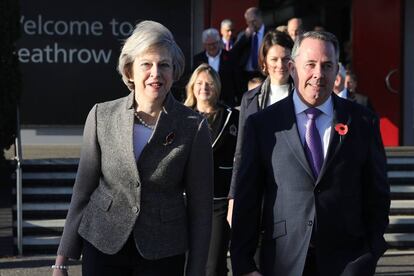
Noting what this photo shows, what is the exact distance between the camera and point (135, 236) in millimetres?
4062

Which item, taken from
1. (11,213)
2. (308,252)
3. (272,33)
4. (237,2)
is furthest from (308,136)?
(237,2)

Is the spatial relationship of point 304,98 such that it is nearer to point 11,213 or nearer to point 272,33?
point 272,33

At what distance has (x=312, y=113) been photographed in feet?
13.9

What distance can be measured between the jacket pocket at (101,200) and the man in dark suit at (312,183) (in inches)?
22.9

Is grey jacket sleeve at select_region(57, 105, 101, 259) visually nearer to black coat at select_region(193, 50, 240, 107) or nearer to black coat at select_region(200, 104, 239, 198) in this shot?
black coat at select_region(200, 104, 239, 198)

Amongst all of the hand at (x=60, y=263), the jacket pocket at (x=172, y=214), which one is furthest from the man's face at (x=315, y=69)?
the hand at (x=60, y=263)

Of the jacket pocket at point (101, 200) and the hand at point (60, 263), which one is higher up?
the jacket pocket at point (101, 200)

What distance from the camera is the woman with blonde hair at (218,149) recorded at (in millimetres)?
6523

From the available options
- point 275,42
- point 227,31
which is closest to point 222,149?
point 275,42

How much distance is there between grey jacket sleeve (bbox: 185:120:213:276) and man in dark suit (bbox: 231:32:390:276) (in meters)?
0.14

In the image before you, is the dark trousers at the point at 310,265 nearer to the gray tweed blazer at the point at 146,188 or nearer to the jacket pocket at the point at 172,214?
the gray tweed blazer at the point at 146,188

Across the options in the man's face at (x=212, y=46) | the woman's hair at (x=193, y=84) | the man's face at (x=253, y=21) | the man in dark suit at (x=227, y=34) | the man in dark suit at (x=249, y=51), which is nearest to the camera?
the woman's hair at (x=193, y=84)

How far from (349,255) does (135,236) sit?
0.96m

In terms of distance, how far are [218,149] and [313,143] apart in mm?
2432
